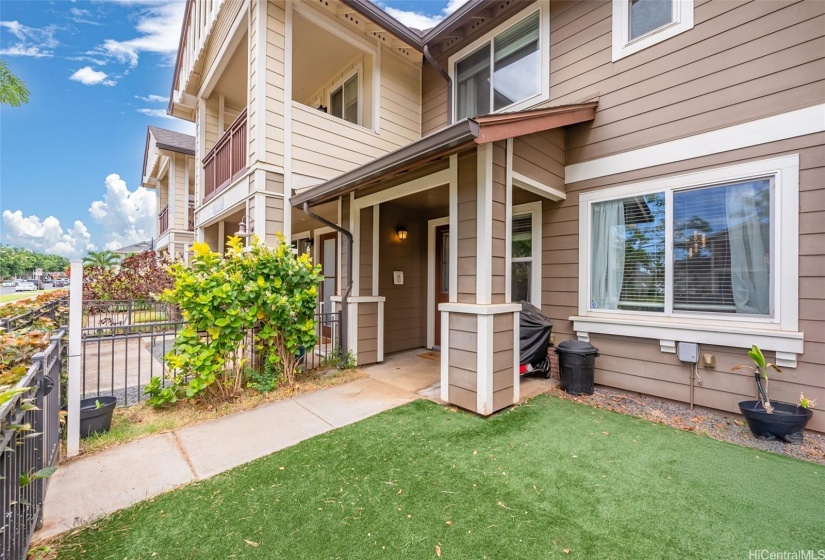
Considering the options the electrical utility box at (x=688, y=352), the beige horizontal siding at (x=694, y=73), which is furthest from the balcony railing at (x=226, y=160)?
the electrical utility box at (x=688, y=352)

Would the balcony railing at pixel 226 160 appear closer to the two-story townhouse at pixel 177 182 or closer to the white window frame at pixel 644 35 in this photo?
the two-story townhouse at pixel 177 182

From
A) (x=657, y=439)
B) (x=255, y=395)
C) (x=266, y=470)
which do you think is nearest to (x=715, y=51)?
(x=657, y=439)

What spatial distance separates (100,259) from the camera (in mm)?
9977

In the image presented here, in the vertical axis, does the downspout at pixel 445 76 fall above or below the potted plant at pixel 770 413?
above

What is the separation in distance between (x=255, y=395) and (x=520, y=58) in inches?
248

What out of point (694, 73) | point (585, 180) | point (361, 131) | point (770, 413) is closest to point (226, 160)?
point (361, 131)

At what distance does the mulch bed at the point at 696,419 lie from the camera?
298cm

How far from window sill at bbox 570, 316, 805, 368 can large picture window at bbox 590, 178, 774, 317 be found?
8.1 inches

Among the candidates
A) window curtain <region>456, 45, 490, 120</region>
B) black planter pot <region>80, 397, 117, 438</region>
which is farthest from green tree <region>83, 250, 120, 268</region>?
window curtain <region>456, 45, 490, 120</region>

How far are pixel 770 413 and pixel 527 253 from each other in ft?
10.2

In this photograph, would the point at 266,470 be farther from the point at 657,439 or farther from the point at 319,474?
the point at 657,439

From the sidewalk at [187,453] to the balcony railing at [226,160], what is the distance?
3.87 metres

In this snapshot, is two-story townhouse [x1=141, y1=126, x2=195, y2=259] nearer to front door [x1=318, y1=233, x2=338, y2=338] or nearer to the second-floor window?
front door [x1=318, y1=233, x2=338, y2=338]

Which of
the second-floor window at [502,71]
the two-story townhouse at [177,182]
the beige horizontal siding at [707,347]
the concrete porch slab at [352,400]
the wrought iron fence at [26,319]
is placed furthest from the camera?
the two-story townhouse at [177,182]
